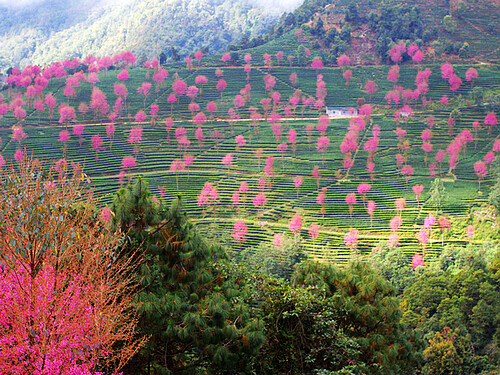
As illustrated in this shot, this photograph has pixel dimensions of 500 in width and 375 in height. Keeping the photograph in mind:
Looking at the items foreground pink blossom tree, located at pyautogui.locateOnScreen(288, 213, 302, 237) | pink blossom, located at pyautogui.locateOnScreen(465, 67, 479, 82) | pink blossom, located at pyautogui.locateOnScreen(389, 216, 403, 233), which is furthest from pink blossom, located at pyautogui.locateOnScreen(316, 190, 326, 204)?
pink blossom, located at pyautogui.locateOnScreen(465, 67, 479, 82)

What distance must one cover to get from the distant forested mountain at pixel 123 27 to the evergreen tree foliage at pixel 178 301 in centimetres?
3995

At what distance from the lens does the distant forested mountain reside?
150 ft

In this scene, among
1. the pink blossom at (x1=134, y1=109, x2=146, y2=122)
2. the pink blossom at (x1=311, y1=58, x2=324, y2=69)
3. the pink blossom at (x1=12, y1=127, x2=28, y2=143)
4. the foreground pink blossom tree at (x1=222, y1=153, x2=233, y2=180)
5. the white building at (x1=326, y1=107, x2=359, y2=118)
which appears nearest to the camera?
the foreground pink blossom tree at (x1=222, y1=153, x2=233, y2=180)

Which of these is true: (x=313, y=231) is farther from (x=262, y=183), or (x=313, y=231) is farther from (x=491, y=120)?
(x=491, y=120)

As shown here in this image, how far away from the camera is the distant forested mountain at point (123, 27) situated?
1799 inches

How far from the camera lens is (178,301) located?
4.96m

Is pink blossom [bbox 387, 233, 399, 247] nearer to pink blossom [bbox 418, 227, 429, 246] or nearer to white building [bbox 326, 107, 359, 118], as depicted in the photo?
pink blossom [bbox 418, 227, 429, 246]

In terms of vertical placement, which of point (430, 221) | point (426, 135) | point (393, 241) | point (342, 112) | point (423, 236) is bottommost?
point (393, 241)

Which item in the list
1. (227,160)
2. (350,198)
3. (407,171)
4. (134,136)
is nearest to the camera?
(350,198)

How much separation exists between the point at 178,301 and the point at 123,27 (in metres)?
47.9

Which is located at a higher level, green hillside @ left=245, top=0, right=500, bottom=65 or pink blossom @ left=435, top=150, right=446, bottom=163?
green hillside @ left=245, top=0, right=500, bottom=65

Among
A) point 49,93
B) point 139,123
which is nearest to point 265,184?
point 139,123

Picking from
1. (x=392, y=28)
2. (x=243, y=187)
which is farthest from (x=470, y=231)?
(x=392, y=28)

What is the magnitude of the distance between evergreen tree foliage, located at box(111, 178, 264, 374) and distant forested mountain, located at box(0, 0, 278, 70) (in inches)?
1573
